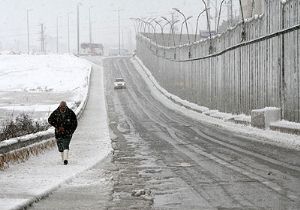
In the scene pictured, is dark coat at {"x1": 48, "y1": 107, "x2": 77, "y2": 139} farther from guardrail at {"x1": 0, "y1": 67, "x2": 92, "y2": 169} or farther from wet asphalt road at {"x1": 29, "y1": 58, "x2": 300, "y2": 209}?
wet asphalt road at {"x1": 29, "y1": 58, "x2": 300, "y2": 209}

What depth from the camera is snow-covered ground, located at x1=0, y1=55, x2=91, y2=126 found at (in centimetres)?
5132

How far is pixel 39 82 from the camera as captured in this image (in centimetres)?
7981

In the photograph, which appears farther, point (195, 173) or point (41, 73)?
point (41, 73)

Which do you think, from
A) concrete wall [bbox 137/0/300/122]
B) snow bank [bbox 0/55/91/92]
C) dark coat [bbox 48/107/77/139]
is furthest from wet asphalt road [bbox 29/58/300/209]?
snow bank [bbox 0/55/91/92]

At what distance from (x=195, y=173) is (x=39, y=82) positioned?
→ 6818 cm

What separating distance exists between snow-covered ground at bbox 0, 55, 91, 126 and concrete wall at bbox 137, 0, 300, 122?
11202 mm

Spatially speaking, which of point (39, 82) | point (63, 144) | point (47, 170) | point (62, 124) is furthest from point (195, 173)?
point (39, 82)

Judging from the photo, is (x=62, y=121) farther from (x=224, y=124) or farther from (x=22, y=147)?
(x=224, y=124)

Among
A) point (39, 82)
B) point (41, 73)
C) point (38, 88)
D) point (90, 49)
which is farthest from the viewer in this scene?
point (90, 49)

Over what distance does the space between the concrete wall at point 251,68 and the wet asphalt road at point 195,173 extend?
10.4 feet

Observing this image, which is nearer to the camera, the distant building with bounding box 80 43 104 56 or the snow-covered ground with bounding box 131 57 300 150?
the snow-covered ground with bounding box 131 57 300 150

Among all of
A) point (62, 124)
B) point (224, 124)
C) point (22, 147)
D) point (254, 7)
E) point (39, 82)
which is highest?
point (254, 7)

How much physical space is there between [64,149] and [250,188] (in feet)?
23.6

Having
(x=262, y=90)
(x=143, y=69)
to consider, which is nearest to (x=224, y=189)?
(x=262, y=90)
